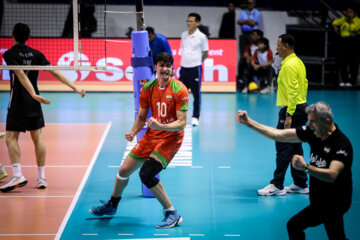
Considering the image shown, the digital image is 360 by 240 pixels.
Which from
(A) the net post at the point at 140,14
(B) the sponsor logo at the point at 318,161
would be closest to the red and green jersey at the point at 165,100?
(A) the net post at the point at 140,14

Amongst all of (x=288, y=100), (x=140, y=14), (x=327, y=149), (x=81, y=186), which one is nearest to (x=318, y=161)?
(x=327, y=149)

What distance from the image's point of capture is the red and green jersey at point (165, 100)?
6.95m

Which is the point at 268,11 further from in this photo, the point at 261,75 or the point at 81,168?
the point at 81,168

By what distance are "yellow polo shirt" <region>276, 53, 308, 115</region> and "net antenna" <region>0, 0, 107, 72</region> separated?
958 cm

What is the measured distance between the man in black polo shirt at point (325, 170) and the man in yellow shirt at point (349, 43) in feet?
45.5

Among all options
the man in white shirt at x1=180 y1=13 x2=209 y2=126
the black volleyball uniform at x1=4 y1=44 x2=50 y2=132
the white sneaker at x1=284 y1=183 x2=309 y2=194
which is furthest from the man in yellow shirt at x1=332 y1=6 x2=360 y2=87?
the black volleyball uniform at x1=4 y1=44 x2=50 y2=132

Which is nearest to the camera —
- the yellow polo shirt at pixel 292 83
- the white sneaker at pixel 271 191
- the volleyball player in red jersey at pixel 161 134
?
the volleyball player in red jersey at pixel 161 134

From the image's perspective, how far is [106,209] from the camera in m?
7.38

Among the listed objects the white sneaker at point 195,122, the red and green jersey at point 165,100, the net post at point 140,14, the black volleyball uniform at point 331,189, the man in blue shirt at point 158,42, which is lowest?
the white sneaker at point 195,122

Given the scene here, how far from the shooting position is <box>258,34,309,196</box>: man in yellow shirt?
25.4 ft

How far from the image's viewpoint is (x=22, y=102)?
8414mm

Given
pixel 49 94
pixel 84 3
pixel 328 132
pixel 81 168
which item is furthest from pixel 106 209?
pixel 84 3

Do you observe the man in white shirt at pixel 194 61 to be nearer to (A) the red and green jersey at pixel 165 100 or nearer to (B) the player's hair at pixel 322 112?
(A) the red and green jersey at pixel 165 100

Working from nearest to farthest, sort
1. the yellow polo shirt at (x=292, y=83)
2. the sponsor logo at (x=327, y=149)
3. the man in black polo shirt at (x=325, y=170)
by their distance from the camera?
the man in black polo shirt at (x=325, y=170)
the sponsor logo at (x=327, y=149)
the yellow polo shirt at (x=292, y=83)
